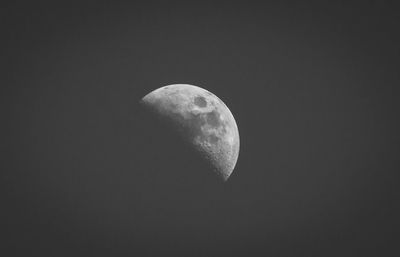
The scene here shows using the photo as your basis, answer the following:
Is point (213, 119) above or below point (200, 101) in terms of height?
below

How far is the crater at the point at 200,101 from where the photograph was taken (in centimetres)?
1461

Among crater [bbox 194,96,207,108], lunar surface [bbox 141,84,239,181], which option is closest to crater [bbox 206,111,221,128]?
lunar surface [bbox 141,84,239,181]

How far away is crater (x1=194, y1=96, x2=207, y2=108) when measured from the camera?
14.6 metres

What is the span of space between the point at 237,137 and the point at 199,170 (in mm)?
2660

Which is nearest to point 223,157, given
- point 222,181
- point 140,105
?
point 222,181

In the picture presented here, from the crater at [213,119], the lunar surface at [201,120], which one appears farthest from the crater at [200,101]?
the crater at [213,119]

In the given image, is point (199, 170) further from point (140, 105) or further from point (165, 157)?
point (140, 105)

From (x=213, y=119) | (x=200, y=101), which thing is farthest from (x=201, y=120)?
(x=200, y=101)

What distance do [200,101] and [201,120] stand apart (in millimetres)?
781

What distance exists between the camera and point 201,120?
46.7 ft

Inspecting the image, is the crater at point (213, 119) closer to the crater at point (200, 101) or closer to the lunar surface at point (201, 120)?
the lunar surface at point (201, 120)

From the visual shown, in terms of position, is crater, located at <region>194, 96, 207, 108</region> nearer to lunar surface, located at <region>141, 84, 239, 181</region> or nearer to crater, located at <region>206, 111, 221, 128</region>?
lunar surface, located at <region>141, 84, 239, 181</region>

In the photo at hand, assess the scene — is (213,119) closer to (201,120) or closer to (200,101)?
(201,120)

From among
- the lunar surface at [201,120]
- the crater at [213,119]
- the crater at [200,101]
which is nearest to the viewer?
the lunar surface at [201,120]
